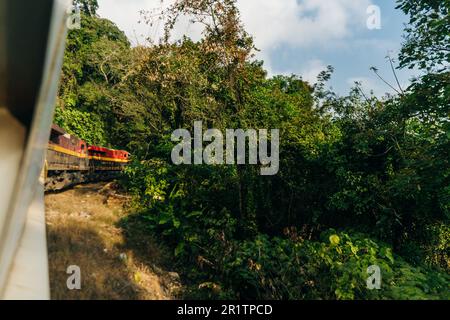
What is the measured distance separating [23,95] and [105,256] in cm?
691

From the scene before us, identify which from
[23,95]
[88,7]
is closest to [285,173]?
[23,95]

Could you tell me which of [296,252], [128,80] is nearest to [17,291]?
[296,252]

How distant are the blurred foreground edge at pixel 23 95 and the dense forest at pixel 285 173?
5696mm

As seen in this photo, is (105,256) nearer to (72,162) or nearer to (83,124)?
(72,162)

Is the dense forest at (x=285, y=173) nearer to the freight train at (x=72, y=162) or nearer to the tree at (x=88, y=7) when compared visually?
the freight train at (x=72, y=162)

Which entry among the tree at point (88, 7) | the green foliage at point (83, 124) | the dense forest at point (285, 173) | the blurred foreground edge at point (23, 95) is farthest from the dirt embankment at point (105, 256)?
the tree at point (88, 7)

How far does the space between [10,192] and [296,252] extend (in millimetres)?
6025

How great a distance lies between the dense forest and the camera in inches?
305

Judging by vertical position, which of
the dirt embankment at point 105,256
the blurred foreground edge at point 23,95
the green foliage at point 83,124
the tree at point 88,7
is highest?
the tree at point 88,7

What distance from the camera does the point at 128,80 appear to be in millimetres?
16312

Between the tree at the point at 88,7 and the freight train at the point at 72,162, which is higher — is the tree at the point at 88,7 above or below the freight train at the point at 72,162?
above

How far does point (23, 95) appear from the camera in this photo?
1486 mm

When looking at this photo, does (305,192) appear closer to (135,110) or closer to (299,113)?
(299,113)

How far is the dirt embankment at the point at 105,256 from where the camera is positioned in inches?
237
